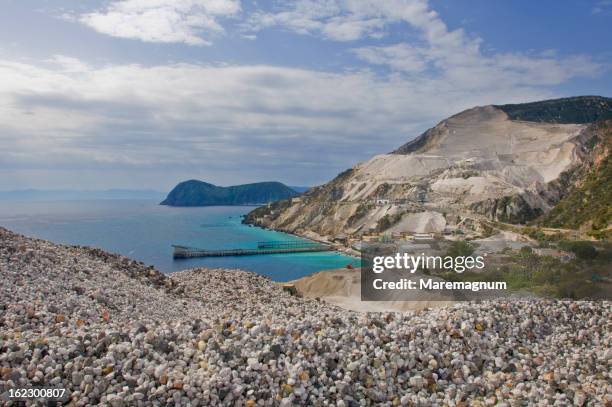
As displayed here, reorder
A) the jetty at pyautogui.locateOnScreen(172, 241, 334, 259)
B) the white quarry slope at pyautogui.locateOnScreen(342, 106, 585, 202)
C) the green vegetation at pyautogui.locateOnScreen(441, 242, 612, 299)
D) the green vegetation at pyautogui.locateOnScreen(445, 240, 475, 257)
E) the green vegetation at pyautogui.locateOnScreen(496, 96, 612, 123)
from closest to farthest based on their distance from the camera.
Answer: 1. the green vegetation at pyautogui.locateOnScreen(441, 242, 612, 299)
2. the green vegetation at pyautogui.locateOnScreen(445, 240, 475, 257)
3. the jetty at pyautogui.locateOnScreen(172, 241, 334, 259)
4. the white quarry slope at pyautogui.locateOnScreen(342, 106, 585, 202)
5. the green vegetation at pyautogui.locateOnScreen(496, 96, 612, 123)

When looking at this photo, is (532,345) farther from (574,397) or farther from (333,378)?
(333,378)

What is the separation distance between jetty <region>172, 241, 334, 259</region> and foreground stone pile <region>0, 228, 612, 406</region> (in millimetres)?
53532

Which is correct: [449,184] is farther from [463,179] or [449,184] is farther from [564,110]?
[564,110]

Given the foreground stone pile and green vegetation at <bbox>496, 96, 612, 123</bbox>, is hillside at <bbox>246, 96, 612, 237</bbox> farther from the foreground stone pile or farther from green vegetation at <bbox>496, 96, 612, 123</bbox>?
the foreground stone pile

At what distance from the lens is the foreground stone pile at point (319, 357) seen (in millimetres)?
5402

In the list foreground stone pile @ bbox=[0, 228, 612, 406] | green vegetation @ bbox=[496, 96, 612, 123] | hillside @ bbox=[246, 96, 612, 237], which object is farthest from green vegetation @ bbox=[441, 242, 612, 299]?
green vegetation @ bbox=[496, 96, 612, 123]

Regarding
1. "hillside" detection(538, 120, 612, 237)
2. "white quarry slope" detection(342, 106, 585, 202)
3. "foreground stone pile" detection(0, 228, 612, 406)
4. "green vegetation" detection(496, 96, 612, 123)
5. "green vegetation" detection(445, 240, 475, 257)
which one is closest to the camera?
"foreground stone pile" detection(0, 228, 612, 406)

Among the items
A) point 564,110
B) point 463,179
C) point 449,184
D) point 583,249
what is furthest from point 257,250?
point 564,110

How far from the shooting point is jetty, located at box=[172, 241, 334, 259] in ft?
204

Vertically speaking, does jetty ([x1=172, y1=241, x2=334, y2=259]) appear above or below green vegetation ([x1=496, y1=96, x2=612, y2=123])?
below

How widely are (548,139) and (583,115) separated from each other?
30.1 metres

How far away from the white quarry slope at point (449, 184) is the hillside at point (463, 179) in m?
0.16

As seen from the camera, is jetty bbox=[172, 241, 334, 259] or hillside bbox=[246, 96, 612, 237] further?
hillside bbox=[246, 96, 612, 237]

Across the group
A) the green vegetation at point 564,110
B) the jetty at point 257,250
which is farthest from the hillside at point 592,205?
the green vegetation at point 564,110
